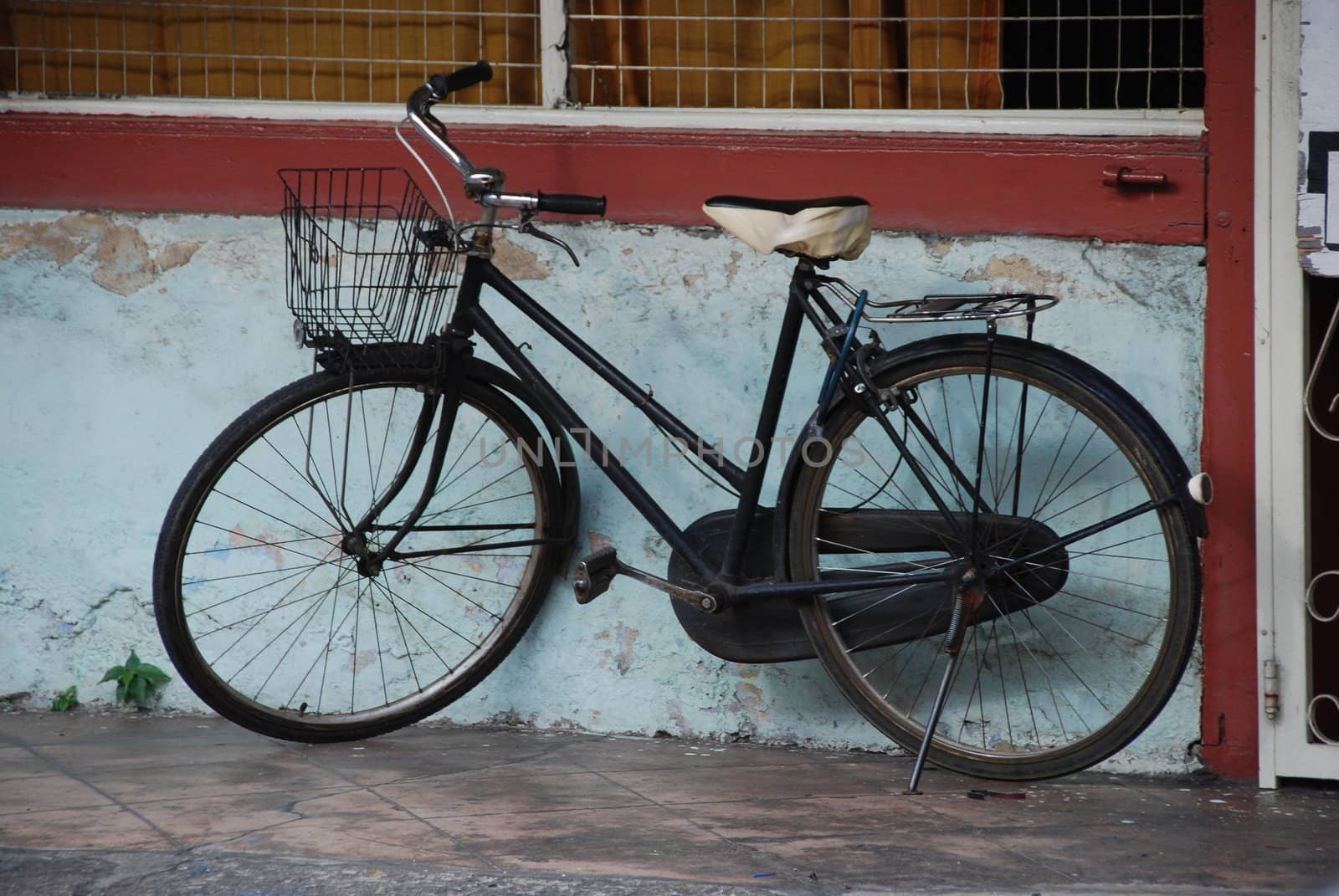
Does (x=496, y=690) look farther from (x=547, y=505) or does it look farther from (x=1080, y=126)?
(x=1080, y=126)

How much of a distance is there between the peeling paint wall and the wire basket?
0.17 meters

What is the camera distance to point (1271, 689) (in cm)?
350

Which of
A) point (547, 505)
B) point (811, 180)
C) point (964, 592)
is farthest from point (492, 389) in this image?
point (964, 592)

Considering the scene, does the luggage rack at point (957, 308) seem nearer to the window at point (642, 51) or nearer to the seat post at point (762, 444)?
the seat post at point (762, 444)

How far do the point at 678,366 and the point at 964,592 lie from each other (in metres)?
1.08

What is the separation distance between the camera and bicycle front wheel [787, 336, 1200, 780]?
10.6 feet

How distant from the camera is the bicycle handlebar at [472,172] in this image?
3.32 m

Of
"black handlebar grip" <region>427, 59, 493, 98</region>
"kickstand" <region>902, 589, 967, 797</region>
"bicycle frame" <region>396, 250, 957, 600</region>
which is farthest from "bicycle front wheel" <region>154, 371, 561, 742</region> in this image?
"kickstand" <region>902, 589, 967, 797</region>

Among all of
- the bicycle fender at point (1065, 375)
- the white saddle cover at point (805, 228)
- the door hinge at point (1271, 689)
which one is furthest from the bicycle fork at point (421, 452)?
the door hinge at point (1271, 689)

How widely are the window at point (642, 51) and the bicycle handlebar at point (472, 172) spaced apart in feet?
2.18

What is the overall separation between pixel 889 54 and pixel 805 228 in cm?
102

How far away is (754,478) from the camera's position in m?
3.43

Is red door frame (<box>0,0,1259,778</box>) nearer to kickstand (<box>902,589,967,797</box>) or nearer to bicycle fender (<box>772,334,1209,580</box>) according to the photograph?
bicycle fender (<box>772,334,1209,580</box>)

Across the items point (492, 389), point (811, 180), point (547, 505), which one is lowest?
point (547, 505)
